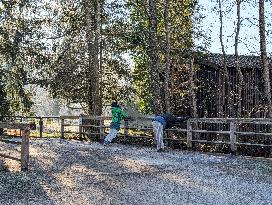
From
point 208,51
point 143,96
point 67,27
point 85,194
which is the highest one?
point 67,27

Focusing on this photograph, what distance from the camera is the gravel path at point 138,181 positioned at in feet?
24.0

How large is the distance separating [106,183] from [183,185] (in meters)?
1.47

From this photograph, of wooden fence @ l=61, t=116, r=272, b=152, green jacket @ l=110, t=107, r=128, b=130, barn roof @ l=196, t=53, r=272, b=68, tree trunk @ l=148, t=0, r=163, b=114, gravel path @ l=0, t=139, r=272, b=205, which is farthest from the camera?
barn roof @ l=196, t=53, r=272, b=68

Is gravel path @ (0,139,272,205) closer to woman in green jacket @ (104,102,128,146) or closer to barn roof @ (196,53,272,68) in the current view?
woman in green jacket @ (104,102,128,146)

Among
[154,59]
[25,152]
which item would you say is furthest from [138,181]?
[154,59]

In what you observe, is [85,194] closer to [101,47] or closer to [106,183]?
[106,183]

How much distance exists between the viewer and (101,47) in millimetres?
24062

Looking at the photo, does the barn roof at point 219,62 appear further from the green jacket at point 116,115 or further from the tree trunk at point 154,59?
the green jacket at point 116,115

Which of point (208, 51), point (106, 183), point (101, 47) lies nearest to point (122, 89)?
point (101, 47)

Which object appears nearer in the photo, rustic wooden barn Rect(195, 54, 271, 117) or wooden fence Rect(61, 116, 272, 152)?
wooden fence Rect(61, 116, 272, 152)

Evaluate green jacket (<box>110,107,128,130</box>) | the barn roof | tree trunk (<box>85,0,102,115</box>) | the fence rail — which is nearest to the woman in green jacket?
green jacket (<box>110,107,128,130</box>)

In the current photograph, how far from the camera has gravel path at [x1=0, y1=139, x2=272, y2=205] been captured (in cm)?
730

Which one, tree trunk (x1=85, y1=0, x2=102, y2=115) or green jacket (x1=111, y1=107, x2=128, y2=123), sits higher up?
tree trunk (x1=85, y1=0, x2=102, y2=115)

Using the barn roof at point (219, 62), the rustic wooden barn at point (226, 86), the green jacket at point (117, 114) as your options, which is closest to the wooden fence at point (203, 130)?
the green jacket at point (117, 114)
